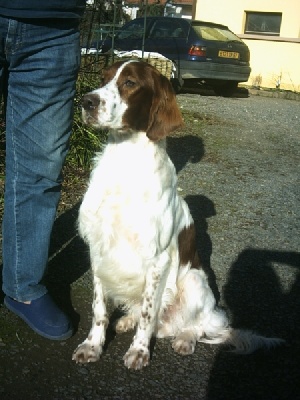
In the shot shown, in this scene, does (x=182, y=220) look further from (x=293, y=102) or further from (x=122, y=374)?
(x=293, y=102)

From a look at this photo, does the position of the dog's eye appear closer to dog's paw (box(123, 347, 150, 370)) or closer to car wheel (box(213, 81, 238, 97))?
dog's paw (box(123, 347, 150, 370))

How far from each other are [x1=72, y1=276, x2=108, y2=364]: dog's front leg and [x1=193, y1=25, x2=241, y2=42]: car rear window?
11.1 metres

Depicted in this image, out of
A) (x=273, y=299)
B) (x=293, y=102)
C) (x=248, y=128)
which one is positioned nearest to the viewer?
(x=273, y=299)

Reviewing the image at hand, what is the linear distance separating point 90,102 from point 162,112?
16.2 inches

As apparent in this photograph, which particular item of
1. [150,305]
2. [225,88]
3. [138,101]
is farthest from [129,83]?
[225,88]

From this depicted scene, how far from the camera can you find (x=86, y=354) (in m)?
2.68

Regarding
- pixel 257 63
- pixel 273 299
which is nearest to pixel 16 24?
pixel 273 299

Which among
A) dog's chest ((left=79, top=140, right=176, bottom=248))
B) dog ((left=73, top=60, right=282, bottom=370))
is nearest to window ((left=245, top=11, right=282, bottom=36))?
dog ((left=73, top=60, right=282, bottom=370))

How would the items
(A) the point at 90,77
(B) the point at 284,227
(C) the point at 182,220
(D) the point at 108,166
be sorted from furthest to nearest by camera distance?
(A) the point at 90,77 → (B) the point at 284,227 → (C) the point at 182,220 → (D) the point at 108,166

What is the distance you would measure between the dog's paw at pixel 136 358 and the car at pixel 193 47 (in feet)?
32.4

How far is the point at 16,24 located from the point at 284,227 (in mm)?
3308

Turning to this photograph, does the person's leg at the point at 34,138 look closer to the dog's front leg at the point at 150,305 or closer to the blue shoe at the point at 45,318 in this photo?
the blue shoe at the point at 45,318

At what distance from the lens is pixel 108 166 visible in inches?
112

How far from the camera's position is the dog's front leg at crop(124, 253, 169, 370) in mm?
2777
